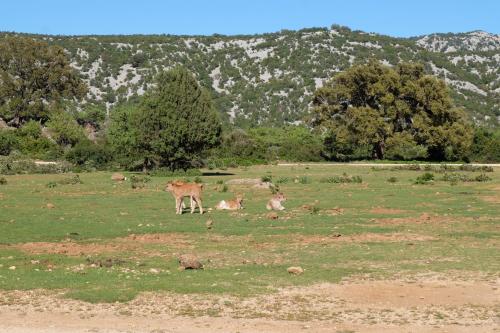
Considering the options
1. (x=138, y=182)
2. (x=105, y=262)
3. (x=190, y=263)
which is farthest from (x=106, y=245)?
(x=138, y=182)

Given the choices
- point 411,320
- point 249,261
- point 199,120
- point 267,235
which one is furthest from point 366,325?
point 199,120

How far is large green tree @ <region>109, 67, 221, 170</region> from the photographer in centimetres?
5297

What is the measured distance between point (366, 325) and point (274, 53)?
13533cm

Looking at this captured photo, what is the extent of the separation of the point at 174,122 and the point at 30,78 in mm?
52428

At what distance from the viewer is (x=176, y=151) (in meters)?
54.3

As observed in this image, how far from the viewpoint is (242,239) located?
20.8 meters

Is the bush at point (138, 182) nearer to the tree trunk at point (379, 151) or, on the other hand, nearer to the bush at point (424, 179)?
the bush at point (424, 179)

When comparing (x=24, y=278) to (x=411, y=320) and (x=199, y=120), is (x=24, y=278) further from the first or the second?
(x=199, y=120)

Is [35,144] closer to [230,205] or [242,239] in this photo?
[230,205]

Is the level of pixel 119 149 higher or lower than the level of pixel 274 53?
lower

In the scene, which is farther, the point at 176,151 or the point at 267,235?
the point at 176,151

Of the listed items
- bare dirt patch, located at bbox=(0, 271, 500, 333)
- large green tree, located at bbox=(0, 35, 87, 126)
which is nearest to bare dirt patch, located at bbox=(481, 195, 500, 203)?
bare dirt patch, located at bbox=(0, 271, 500, 333)

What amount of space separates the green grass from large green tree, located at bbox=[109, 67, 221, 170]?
16.4m

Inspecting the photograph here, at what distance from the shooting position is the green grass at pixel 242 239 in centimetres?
1495
